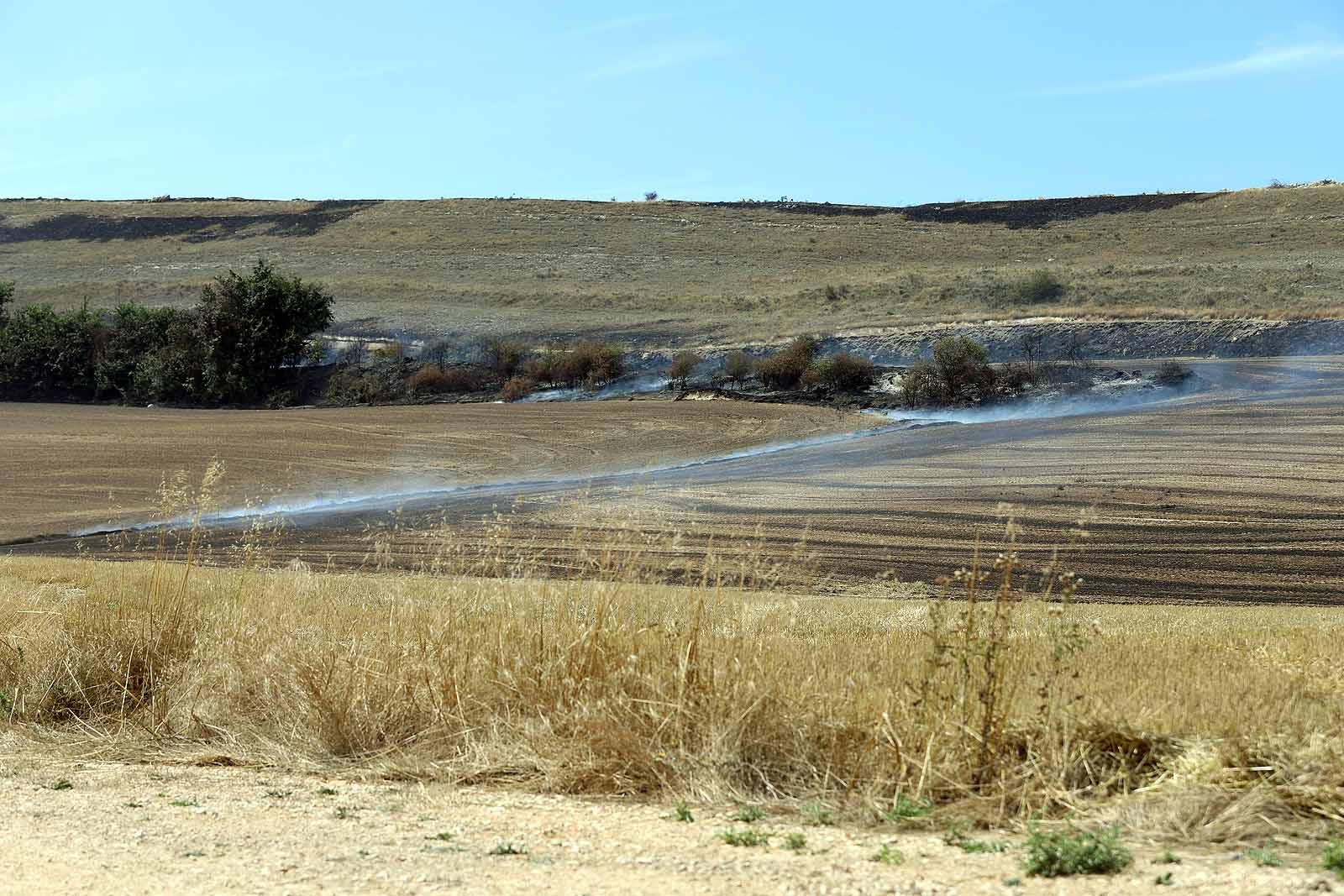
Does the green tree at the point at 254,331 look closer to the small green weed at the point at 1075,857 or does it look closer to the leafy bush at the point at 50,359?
the leafy bush at the point at 50,359

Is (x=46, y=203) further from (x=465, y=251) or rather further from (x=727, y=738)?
(x=727, y=738)

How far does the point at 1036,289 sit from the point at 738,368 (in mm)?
18145

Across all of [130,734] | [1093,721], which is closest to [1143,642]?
[1093,721]

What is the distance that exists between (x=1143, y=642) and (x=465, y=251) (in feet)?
241

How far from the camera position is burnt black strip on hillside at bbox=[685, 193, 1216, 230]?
85.6 m

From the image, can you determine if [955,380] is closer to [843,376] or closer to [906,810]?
[843,376]

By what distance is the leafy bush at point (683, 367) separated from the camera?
45.4 m

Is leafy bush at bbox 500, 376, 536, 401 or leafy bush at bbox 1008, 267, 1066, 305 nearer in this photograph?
leafy bush at bbox 500, 376, 536, 401

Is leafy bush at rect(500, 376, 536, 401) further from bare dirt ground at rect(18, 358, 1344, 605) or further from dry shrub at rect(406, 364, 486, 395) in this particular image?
bare dirt ground at rect(18, 358, 1344, 605)

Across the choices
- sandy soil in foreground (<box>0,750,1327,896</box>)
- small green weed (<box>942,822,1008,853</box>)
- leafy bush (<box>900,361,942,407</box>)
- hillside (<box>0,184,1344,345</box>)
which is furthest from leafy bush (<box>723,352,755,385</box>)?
small green weed (<box>942,822,1008,853</box>)

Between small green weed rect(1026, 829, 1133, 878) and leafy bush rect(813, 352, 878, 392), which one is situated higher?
leafy bush rect(813, 352, 878, 392)

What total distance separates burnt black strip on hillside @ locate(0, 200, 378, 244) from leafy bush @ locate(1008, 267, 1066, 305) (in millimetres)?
50755

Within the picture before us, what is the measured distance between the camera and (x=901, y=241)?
266 feet

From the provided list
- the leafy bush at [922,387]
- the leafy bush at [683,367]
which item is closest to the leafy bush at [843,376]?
the leafy bush at [922,387]
